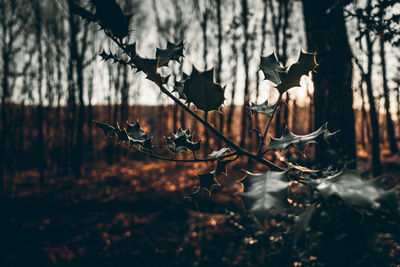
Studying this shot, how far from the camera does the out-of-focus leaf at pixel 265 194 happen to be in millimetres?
396

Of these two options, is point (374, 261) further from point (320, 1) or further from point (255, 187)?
point (320, 1)

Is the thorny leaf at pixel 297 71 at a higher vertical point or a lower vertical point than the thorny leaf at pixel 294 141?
higher

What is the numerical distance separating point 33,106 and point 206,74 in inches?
673

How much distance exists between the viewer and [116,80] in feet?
60.6

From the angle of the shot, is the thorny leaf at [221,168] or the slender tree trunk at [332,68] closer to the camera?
the thorny leaf at [221,168]

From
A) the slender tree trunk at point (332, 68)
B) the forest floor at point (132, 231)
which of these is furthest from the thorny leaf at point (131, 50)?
the slender tree trunk at point (332, 68)

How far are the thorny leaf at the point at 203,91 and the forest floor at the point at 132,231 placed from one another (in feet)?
4.31

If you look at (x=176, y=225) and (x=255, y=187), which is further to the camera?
(x=176, y=225)

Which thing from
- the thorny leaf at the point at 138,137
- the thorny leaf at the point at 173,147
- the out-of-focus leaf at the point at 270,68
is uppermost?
the out-of-focus leaf at the point at 270,68

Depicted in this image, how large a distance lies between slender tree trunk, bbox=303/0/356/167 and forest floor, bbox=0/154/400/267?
102 centimetres

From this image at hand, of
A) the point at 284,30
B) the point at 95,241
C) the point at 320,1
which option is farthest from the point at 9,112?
the point at 284,30

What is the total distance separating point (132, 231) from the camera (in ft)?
15.5

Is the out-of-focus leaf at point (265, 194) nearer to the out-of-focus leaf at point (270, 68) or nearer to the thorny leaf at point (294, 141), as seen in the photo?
the thorny leaf at point (294, 141)

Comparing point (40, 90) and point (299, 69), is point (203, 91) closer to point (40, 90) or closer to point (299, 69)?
point (299, 69)
